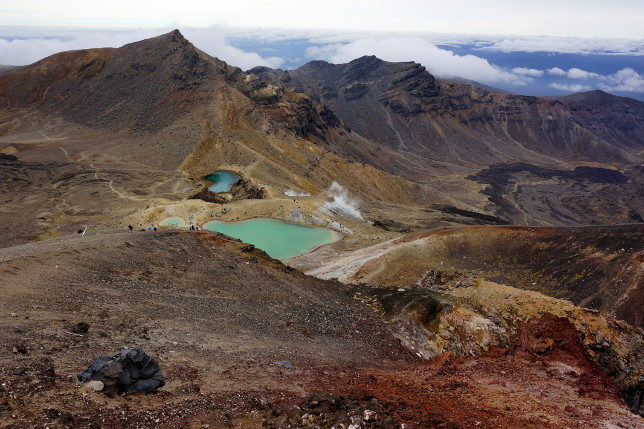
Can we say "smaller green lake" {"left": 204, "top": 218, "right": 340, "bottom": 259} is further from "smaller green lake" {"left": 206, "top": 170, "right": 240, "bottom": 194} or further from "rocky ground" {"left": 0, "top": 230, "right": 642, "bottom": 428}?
"smaller green lake" {"left": 206, "top": 170, "right": 240, "bottom": 194}

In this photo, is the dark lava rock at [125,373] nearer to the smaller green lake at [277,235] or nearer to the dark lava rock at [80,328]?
the dark lava rock at [80,328]

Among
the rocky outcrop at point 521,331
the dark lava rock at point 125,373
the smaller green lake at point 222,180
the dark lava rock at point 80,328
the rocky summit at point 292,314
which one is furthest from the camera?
the smaller green lake at point 222,180

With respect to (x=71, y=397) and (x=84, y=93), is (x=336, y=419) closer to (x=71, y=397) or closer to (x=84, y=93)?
(x=71, y=397)

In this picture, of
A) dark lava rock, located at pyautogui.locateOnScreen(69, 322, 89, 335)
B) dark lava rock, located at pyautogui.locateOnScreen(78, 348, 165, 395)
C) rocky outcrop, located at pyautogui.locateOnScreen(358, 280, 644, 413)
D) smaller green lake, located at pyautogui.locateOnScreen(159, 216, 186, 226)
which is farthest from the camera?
smaller green lake, located at pyautogui.locateOnScreen(159, 216, 186, 226)

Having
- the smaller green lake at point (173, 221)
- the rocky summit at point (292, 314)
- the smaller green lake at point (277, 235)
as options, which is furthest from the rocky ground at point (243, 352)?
the smaller green lake at point (173, 221)

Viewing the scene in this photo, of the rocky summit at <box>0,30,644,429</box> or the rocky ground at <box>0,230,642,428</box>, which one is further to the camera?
the rocky summit at <box>0,30,644,429</box>

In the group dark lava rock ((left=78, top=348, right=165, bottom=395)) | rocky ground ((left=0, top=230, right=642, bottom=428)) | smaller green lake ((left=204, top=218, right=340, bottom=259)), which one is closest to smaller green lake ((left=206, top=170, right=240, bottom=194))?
smaller green lake ((left=204, top=218, right=340, bottom=259))
